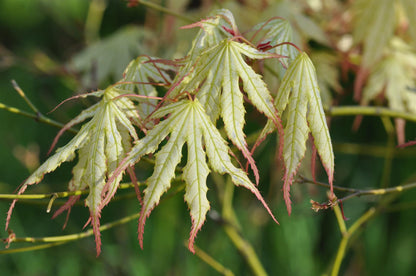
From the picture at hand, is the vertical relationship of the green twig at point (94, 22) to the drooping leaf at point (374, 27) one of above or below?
below

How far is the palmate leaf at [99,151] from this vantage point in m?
0.38

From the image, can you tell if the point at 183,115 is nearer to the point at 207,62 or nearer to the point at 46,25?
the point at 207,62

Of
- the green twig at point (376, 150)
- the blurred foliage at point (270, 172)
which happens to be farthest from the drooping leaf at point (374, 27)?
the green twig at point (376, 150)

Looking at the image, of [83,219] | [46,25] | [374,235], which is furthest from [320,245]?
[46,25]

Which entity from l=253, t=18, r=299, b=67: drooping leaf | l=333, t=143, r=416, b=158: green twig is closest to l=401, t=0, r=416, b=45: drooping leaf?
l=333, t=143, r=416, b=158: green twig

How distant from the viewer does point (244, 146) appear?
37 cm

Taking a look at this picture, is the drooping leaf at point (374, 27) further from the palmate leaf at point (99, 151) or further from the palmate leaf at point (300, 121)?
the palmate leaf at point (99, 151)

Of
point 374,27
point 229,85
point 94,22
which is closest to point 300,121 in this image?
point 229,85

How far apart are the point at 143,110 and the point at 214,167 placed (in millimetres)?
126

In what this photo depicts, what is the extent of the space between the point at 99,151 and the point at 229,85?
0.44 feet

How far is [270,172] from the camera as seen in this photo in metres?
1.24

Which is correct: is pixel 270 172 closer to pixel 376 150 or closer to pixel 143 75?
pixel 376 150

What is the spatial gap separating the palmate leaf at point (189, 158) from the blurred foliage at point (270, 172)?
→ 40 centimetres

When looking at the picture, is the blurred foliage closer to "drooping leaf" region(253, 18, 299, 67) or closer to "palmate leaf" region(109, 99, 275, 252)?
"drooping leaf" region(253, 18, 299, 67)
